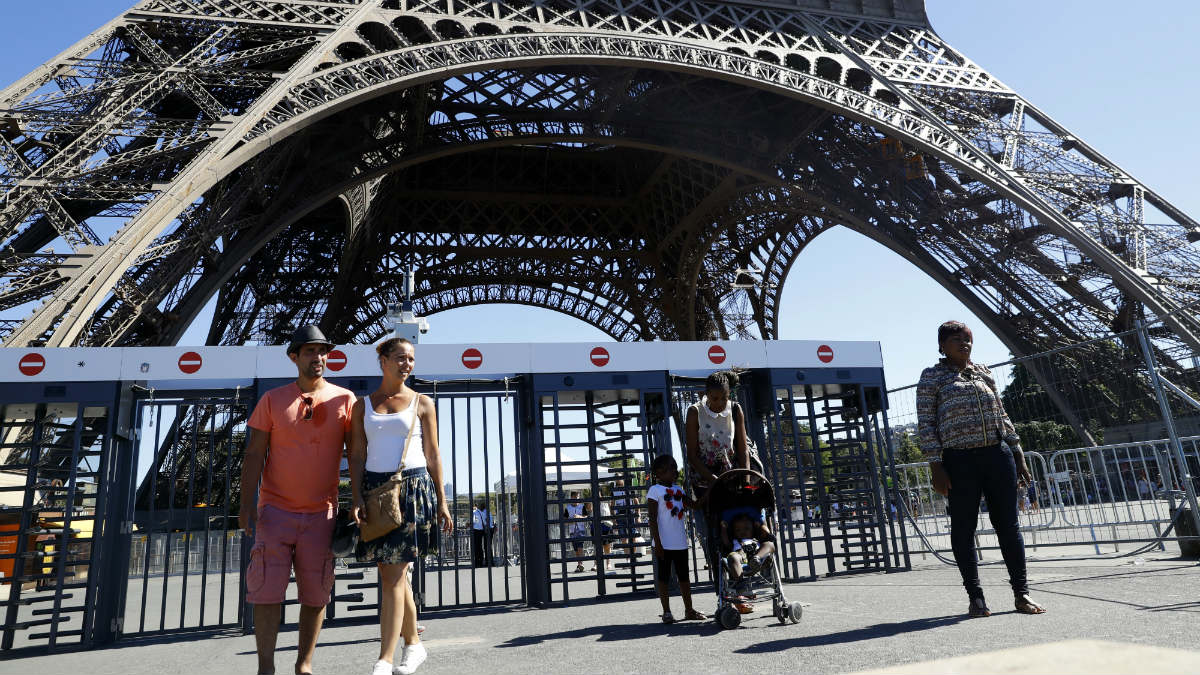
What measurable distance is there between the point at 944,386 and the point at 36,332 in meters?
10.7

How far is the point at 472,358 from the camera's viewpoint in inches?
289

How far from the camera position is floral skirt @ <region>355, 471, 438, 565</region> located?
3.40 meters

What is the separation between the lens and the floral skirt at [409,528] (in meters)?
3.40

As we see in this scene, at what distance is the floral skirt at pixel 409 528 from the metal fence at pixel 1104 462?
3635mm

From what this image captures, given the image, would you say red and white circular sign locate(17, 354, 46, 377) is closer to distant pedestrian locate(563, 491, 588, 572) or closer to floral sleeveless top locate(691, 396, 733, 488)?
distant pedestrian locate(563, 491, 588, 572)

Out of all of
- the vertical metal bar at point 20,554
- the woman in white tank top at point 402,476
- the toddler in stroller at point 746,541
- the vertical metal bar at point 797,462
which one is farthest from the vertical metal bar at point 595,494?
the vertical metal bar at point 20,554

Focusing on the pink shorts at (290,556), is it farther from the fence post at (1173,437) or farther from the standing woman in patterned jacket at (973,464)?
the fence post at (1173,437)

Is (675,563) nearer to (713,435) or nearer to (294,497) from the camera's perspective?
(713,435)

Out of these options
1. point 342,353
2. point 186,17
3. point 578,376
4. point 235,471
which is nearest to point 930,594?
point 578,376

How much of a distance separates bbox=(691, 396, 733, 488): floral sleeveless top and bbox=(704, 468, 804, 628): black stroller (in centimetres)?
26

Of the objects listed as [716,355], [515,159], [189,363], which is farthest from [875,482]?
[515,159]

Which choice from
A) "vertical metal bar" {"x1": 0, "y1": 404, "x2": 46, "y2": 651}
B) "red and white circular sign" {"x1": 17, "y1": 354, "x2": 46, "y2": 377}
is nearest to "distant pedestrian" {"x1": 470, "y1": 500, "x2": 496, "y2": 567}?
"vertical metal bar" {"x1": 0, "y1": 404, "x2": 46, "y2": 651}

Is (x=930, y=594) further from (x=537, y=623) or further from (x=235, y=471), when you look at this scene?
(x=235, y=471)

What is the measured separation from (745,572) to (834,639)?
2.72 feet
